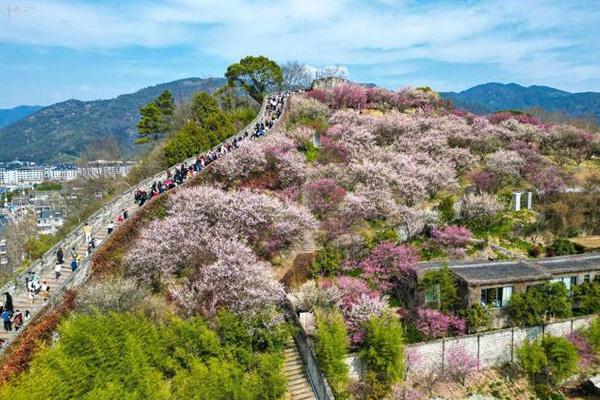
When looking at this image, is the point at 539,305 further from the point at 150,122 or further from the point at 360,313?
the point at 150,122

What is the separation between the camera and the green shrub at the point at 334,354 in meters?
20.8

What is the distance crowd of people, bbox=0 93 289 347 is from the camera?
2150 centimetres

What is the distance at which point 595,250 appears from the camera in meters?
34.3

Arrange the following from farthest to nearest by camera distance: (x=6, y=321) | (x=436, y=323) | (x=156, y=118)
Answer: (x=156, y=118)
(x=436, y=323)
(x=6, y=321)

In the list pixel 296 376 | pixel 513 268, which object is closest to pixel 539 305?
pixel 513 268

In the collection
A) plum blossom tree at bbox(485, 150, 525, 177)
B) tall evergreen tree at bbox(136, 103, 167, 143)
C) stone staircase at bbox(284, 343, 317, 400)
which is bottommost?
stone staircase at bbox(284, 343, 317, 400)

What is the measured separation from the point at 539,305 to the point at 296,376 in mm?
15367

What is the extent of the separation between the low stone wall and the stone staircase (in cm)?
240

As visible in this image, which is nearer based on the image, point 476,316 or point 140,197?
point 476,316

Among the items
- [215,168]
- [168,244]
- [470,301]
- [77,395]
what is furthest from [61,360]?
[215,168]

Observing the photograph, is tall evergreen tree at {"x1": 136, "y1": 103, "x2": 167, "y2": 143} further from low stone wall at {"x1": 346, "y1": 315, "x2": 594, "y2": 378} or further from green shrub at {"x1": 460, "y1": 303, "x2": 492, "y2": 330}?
green shrub at {"x1": 460, "y1": 303, "x2": 492, "y2": 330}

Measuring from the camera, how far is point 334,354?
20891 millimetres

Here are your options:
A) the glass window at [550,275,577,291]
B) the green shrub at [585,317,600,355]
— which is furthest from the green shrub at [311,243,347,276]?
the green shrub at [585,317,600,355]

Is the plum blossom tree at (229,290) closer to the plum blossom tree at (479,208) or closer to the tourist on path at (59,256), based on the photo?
the tourist on path at (59,256)
